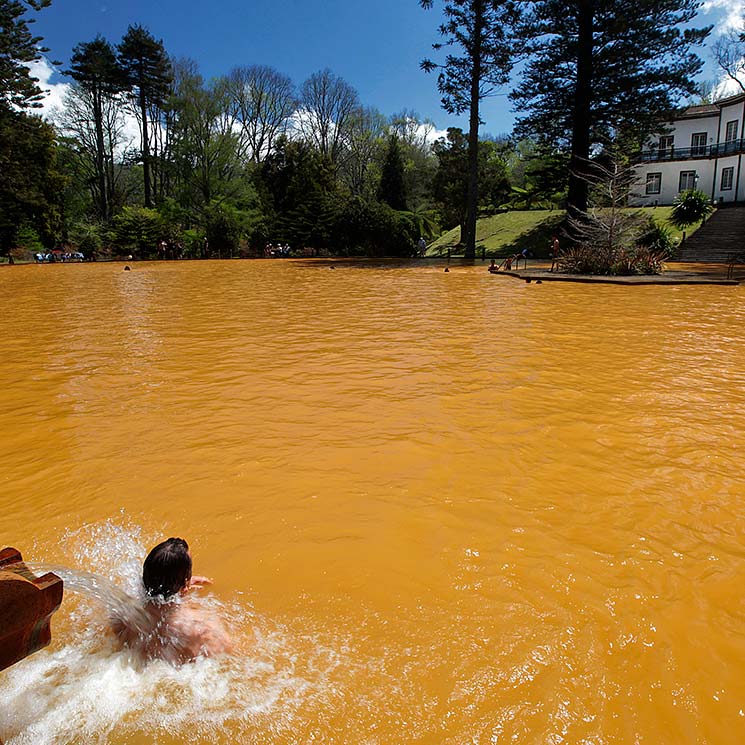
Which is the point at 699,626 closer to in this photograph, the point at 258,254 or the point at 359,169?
the point at 258,254

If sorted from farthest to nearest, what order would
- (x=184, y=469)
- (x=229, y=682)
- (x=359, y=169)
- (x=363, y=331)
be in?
(x=359, y=169) → (x=363, y=331) → (x=184, y=469) → (x=229, y=682)

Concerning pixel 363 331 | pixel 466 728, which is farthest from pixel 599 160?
pixel 466 728

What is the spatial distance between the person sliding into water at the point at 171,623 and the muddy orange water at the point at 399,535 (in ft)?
0.27

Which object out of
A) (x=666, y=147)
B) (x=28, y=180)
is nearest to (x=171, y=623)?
(x=28, y=180)

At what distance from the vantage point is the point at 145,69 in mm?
42812

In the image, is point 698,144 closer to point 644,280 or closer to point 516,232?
point 516,232

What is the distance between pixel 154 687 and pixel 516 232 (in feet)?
115

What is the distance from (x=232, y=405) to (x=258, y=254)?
34.7 m

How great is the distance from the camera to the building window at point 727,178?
40.7m

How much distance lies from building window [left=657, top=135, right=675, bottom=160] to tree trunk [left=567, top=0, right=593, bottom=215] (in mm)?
24079

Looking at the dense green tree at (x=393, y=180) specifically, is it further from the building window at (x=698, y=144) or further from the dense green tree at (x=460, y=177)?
the building window at (x=698, y=144)

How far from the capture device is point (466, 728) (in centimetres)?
194

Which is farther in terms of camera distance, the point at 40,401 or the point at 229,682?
the point at 40,401

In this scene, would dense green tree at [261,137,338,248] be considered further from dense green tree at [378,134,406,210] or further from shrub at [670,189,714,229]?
shrub at [670,189,714,229]
